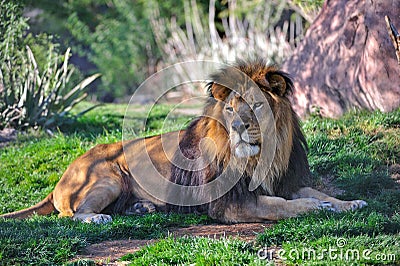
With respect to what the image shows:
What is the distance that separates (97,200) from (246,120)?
5.39 feet

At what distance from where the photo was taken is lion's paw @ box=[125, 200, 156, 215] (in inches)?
237

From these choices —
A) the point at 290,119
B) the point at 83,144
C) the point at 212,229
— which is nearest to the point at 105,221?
the point at 212,229

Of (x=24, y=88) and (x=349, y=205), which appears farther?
(x=24, y=88)

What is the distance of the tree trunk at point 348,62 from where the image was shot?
25.5ft

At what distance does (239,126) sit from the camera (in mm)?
5070

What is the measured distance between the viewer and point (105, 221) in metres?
5.56

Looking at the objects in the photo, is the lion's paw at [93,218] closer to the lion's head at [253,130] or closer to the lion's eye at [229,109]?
the lion's head at [253,130]

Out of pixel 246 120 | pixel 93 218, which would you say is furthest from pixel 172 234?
pixel 246 120

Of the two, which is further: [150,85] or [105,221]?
[150,85]

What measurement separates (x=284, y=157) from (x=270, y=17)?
1220 centimetres

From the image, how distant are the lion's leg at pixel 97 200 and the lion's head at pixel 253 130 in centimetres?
86

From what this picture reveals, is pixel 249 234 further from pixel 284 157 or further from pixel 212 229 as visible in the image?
pixel 284 157

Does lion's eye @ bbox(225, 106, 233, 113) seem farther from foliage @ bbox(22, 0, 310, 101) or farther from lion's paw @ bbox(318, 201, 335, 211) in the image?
foliage @ bbox(22, 0, 310, 101)

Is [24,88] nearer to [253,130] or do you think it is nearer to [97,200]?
[97,200]
